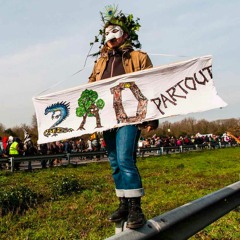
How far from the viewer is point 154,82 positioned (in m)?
3.91

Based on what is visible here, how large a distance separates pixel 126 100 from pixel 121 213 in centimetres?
118

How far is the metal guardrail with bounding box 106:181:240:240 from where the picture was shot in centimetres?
286

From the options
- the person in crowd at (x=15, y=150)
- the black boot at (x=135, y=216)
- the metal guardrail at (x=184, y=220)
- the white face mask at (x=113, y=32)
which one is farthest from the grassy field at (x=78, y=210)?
the person in crowd at (x=15, y=150)

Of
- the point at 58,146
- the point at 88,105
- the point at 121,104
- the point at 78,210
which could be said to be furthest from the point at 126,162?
the point at 58,146

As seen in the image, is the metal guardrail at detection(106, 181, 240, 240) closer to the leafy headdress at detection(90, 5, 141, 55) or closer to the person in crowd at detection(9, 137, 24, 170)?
the leafy headdress at detection(90, 5, 141, 55)

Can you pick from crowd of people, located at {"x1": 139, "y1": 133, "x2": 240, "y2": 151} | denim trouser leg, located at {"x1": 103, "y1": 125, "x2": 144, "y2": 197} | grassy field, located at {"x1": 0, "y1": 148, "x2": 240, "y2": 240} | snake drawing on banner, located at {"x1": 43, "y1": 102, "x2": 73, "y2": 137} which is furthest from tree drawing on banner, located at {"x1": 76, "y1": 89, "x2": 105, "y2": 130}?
crowd of people, located at {"x1": 139, "y1": 133, "x2": 240, "y2": 151}

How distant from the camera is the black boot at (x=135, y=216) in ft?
9.76

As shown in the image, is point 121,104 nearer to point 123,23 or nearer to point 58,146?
point 123,23

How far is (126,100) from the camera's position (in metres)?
3.89

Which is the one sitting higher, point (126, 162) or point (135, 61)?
point (135, 61)

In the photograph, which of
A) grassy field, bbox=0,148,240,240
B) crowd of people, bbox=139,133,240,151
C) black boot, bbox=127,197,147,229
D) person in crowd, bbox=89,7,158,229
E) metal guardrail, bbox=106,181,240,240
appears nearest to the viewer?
metal guardrail, bbox=106,181,240,240

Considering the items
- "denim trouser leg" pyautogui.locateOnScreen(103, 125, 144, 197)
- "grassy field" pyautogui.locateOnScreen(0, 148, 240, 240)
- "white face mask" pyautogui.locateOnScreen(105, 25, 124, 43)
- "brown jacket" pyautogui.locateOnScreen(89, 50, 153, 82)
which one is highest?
"white face mask" pyautogui.locateOnScreen(105, 25, 124, 43)

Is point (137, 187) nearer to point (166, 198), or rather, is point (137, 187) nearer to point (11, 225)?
point (11, 225)

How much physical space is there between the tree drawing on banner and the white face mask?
695mm
